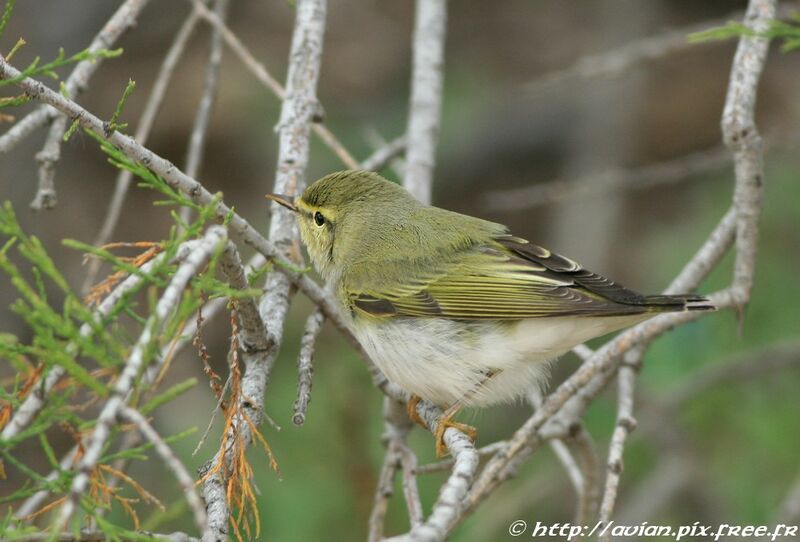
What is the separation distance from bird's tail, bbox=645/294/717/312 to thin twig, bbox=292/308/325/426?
1.18 metres

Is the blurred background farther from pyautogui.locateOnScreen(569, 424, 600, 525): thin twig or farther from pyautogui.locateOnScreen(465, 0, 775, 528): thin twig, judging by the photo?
pyautogui.locateOnScreen(569, 424, 600, 525): thin twig

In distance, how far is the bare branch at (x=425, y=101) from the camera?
14.4 feet

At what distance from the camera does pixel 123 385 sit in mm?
1578

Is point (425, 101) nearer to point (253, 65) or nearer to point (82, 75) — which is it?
point (253, 65)

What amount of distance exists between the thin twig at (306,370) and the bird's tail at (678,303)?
118cm

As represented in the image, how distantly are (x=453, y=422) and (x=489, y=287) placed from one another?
1.94 feet

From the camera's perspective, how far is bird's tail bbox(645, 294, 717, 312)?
9.92ft

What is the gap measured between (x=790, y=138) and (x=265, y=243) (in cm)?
294

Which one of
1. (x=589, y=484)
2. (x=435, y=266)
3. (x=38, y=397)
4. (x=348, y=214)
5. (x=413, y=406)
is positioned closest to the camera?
(x=38, y=397)

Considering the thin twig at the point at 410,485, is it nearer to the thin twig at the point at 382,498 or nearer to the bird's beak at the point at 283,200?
the thin twig at the point at 382,498

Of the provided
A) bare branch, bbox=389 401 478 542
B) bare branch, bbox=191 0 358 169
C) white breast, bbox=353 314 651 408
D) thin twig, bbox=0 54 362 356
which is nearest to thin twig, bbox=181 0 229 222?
bare branch, bbox=191 0 358 169

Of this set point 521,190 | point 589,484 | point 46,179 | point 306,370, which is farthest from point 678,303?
point 521,190

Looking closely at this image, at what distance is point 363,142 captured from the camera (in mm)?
6977

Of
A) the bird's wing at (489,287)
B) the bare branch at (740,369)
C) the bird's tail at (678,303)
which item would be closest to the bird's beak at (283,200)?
the bird's wing at (489,287)
